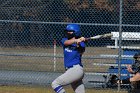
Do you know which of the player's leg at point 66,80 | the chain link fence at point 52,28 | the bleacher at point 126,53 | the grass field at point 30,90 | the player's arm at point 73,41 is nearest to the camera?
the player's leg at point 66,80

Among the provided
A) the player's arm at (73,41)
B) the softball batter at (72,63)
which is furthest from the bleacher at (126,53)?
the player's arm at (73,41)

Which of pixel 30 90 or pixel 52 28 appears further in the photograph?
pixel 52 28

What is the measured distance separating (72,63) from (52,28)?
866 centimetres

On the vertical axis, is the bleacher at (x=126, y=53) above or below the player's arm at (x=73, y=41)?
below

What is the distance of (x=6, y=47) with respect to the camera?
1822 cm

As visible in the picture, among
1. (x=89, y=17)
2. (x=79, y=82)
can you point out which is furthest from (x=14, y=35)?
(x=79, y=82)

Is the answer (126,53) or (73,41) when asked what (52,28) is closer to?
(126,53)

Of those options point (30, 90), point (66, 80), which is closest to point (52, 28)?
point (30, 90)

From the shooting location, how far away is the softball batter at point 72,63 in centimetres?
1058

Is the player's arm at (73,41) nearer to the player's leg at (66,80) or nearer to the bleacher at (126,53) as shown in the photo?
the player's leg at (66,80)

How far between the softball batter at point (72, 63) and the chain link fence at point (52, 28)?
5454mm

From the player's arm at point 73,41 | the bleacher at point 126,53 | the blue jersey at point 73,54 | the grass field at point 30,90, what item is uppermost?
the player's arm at point 73,41

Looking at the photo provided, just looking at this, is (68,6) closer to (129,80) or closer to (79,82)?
(79,82)

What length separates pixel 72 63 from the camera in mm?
10703
